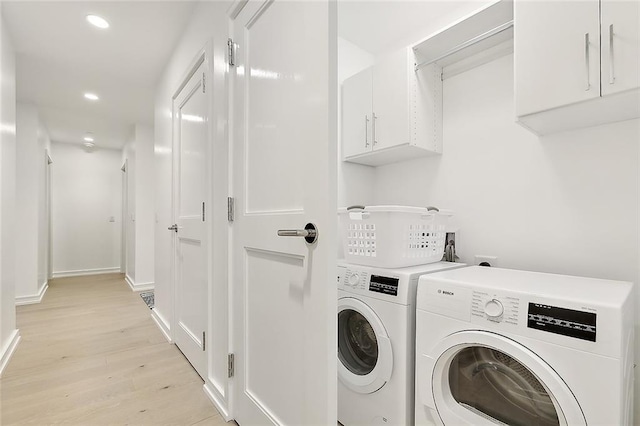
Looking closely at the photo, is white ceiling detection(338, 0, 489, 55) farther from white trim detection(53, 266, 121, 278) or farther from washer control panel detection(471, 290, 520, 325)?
white trim detection(53, 266, 121, 278)

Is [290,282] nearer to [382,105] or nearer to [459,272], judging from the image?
[459,272]

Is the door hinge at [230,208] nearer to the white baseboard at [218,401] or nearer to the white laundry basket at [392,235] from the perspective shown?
the white laundry basket at [392,235]

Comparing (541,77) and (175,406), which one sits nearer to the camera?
(541,77)

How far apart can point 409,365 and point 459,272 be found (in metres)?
0.48

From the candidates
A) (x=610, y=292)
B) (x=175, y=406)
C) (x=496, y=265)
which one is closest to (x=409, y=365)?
(x=610, y=292)

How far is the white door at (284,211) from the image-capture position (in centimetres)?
94

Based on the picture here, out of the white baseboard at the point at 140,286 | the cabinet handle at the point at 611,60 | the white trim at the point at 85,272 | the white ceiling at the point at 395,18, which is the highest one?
the white ceiling at the point at 395,18

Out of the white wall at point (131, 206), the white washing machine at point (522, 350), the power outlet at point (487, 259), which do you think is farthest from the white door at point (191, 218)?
the white wall at point (131, 206)

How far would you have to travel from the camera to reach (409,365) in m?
1.29

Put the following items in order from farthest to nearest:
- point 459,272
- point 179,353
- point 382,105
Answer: point 179,353 → point 382,105 → point 459,272

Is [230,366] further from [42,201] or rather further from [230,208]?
[42,201]

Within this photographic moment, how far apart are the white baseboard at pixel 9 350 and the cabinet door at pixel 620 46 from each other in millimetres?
3614

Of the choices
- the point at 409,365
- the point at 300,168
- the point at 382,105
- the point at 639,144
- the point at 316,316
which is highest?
the point at 382,105

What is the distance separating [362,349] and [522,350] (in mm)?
799
